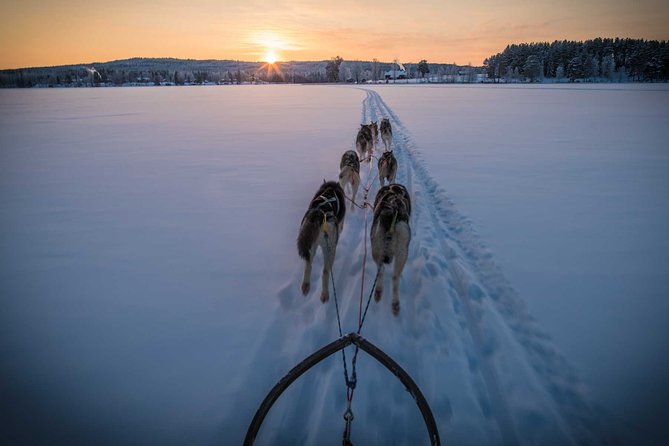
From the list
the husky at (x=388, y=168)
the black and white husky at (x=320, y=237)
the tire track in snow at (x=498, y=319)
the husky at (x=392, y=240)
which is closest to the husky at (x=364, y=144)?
the husky at (x=388, y=168)

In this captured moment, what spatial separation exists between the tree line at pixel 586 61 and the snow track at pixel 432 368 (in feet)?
304

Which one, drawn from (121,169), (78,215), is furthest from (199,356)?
(121,169)

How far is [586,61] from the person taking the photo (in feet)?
238

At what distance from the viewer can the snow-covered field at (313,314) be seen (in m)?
2.23

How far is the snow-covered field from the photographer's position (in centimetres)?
223

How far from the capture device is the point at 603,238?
4566mm

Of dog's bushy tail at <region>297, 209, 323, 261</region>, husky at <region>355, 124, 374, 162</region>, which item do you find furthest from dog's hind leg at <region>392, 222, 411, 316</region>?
husky at <region>355, 124, 374, 162</region>

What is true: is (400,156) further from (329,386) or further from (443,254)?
(329,386)

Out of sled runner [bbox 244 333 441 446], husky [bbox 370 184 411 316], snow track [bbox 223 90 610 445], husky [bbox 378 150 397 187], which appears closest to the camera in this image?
sled runner [bbox 244 333 441 446]

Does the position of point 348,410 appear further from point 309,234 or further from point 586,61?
point 586,61

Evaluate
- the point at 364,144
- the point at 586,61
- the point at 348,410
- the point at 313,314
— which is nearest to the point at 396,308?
the point at 313,314

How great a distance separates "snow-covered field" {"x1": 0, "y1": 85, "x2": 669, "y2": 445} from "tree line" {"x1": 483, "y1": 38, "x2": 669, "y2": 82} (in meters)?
88.9

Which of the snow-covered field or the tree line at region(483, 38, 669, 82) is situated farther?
the tree line at region(483, 38, 669, 82)

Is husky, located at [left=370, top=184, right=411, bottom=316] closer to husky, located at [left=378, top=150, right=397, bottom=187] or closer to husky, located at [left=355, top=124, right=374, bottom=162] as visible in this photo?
husky, located at [left=378, top=150, right=397, bottom=187]
